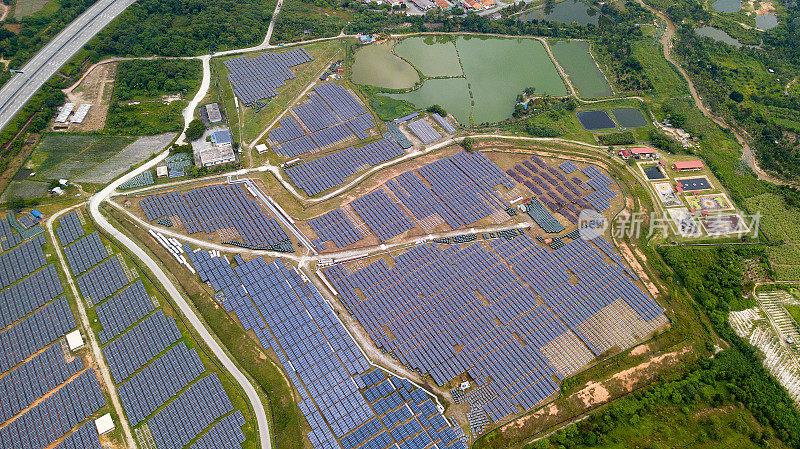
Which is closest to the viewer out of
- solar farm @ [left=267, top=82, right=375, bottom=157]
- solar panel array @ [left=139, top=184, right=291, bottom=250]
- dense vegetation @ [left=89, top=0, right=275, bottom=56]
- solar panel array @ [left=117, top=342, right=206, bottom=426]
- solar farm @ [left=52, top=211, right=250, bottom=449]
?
solar farm @ [left=52, top=211, right=250, bottom=449]

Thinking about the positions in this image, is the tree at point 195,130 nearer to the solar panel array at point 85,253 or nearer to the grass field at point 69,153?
the grass field at point 69,153

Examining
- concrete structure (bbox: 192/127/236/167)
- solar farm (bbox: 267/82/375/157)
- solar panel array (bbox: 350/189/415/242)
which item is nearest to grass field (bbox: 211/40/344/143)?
concrete structure (bbox: 192/127/236/167)

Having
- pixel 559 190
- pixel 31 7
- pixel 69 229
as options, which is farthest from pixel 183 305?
pixel 31 7

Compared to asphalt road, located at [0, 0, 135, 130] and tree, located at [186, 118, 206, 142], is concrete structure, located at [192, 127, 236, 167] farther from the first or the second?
asphalt road, located at [0, 0, 135, 130]

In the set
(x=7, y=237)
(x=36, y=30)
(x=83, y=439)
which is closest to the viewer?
(x=83, y=439)

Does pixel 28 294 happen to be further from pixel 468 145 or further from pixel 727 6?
pixel 727 6

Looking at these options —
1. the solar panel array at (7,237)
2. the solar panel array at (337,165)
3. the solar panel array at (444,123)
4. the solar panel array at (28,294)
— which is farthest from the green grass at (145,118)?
the solar panel array at (444,123)
